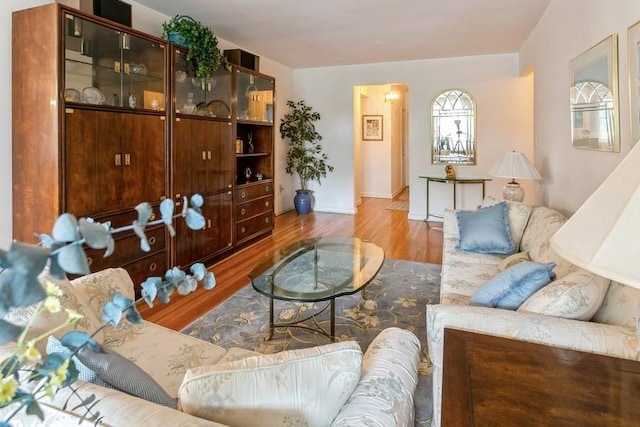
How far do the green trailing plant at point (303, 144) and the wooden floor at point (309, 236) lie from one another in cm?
77

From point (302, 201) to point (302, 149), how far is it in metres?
0.95

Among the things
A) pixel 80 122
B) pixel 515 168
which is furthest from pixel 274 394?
pixel 515 168

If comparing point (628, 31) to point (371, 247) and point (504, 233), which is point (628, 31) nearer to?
point (504, 233)

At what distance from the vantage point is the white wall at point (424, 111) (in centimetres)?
604

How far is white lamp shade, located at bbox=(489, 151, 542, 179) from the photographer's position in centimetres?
381

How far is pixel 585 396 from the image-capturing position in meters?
0.96

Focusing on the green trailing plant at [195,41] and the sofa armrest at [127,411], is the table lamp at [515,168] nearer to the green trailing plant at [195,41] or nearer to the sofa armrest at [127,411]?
the green trailing plant at [195,41]

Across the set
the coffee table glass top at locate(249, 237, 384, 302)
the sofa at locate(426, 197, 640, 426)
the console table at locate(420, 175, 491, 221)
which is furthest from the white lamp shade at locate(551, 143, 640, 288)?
the console table at locate(420, 175, 491, 221)

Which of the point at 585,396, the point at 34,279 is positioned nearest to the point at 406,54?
the point at 585,396

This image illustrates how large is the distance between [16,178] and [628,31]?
3816mm

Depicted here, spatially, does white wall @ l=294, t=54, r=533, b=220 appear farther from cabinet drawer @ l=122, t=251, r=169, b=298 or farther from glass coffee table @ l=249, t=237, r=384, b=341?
cabinet drawer @ l=122, t=251, r=169, b=298

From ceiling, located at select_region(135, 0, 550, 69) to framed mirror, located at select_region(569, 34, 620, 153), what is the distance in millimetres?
1549

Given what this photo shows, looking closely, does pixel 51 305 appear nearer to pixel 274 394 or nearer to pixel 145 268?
pixel 274 394

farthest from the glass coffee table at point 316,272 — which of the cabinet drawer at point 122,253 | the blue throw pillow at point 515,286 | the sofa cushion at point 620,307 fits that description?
the sofa cushion at point 620,307
